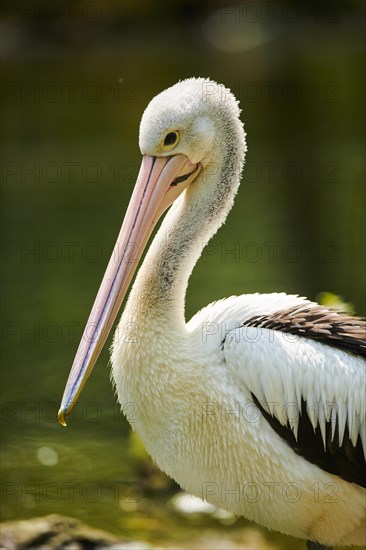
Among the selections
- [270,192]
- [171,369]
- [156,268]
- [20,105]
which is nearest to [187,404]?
[171,369]

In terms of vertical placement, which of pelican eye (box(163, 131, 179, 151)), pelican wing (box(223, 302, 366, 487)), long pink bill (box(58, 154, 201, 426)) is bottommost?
pelican wing (box(223, 302, 366, 487))

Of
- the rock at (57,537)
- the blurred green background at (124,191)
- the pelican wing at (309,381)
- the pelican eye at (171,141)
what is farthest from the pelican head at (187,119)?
the blurred green background at (124,191)

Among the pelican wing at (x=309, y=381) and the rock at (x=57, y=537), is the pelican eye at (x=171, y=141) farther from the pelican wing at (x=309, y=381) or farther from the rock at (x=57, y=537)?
the rock at (x=57, y=537)

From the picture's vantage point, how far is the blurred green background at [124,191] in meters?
5.75

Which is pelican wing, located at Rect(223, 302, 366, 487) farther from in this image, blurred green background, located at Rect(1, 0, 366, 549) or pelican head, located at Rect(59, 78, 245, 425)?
blurred green background, located at Rect(1, 0, 366, 549)

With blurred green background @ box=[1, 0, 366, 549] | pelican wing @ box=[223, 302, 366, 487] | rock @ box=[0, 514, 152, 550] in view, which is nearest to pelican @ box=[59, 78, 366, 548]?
pelican wing @ box=[223, 302, 366, 487]

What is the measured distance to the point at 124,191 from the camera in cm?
1145

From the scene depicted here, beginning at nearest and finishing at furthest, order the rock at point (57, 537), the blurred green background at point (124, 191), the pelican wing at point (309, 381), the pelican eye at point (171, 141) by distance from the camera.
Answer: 1. the pelican wing at point (309, 381)
2. the pelican eye at point (171, 141)
3. the rock at point (57, 537)
4. the blurred green background at point (124, 191)

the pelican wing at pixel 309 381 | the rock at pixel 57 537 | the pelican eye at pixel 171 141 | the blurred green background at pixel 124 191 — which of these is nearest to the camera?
Answer: the pelican wing at pixel 309 381

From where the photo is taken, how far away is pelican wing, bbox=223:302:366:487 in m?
3.84

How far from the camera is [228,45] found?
57.7ft

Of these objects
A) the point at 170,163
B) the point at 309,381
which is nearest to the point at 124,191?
the point at 170,163

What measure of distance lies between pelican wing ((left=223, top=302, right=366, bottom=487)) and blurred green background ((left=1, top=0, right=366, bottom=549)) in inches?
49.1

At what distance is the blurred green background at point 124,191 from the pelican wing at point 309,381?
1248 mm
